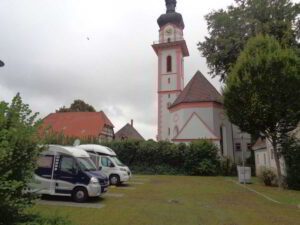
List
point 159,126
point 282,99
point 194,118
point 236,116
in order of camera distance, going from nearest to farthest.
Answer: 1. point 282,99
2. point 236,116
3. point 194,118
4. point 159,126

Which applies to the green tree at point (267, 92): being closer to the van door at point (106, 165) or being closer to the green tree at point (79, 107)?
the van door at point (106, 165)

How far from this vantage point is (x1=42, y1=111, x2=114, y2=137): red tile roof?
52.3 metres

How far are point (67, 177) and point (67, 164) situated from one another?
0.56 m

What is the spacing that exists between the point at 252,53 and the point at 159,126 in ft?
87.0

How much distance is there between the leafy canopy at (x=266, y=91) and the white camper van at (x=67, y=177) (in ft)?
35.0

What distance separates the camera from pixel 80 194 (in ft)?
43.0

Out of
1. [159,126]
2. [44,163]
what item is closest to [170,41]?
[159,126]

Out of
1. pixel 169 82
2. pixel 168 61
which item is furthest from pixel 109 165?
pixel 168 61

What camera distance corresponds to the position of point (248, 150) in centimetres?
4044

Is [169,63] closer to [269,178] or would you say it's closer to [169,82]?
[169,82]

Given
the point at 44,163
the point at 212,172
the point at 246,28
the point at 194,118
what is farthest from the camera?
the point at 194,118

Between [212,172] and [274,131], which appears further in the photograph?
[212,172]

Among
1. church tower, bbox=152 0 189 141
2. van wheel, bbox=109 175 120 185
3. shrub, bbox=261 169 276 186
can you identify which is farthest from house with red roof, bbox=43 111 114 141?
shrub, bbox=261 169 276 186

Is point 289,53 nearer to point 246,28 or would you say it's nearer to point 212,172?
point 246,28
